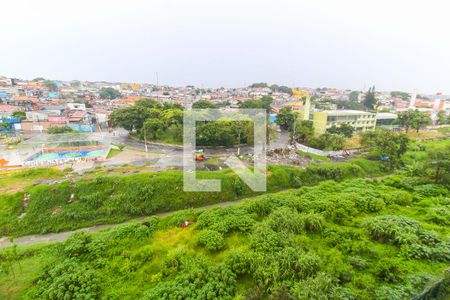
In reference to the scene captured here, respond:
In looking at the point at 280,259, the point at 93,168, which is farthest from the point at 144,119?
the point at 280,259

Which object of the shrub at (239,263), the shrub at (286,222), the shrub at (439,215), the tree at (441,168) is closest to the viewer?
the shrub at (239,263)

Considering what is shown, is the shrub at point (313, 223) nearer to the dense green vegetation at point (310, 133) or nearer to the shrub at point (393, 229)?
the shrub at point (393, 229)

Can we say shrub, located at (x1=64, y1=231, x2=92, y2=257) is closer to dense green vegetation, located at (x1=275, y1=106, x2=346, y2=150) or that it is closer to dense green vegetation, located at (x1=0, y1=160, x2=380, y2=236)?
dense green vegetation, located at (x1=0, y1=160, x2=380, y2=236)

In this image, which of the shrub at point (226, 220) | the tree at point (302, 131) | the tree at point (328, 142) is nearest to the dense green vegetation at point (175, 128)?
the tree at point (302, 131)

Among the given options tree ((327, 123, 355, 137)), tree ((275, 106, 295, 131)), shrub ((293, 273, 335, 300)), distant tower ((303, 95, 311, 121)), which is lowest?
shrub ((293, 273, 335, 300))

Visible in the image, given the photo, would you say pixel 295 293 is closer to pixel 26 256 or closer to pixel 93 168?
pixel 26 256

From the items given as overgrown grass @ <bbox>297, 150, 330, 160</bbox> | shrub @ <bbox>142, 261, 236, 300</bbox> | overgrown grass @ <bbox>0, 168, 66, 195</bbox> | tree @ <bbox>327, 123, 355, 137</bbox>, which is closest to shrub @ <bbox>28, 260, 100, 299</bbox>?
shrub @ <bbox>142, 261, 236, 300</bbox>

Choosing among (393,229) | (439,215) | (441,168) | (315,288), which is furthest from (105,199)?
(441,168)
